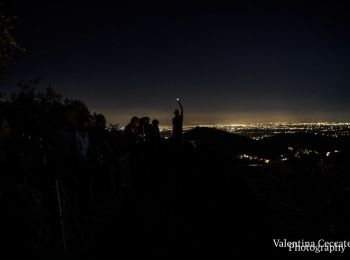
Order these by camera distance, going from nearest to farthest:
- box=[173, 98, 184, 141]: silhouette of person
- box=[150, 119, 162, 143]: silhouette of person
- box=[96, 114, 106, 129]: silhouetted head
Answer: box=[96, 114, 106, 129]: silhouetted head → box=[150, 119, 162, 143]: silhouette of person → box=[173, 98, 184, 141]: silhouette of person

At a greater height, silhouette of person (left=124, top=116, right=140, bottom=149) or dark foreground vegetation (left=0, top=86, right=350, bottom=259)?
silhouette of person (left=124, top=116, right=140, bottom=149)

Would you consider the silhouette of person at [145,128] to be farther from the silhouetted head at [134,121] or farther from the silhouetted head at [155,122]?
the silhouetted head at [134,121]

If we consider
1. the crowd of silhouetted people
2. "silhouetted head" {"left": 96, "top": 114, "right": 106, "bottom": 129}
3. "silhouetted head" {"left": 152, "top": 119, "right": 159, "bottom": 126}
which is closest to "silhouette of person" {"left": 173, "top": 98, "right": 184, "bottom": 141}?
"silhouetted head" {"left": 152, "top": 119, "right": 159, "bottom": 126}

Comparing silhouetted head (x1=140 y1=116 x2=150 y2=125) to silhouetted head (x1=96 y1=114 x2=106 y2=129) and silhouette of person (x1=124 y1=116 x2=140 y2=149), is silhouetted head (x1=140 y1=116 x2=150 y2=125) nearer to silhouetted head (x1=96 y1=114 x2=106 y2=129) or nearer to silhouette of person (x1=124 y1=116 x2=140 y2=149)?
silhouette of person (x1=124 y1=116 x2=140 y2=149)

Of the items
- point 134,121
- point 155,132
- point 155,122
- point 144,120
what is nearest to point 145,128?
point 144,120

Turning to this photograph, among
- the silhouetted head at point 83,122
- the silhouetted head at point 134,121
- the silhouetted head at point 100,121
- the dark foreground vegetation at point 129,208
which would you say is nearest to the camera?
the dark foreground vegetation at point 129,208

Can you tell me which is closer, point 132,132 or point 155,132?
point 132,132

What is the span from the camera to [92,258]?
4.76 meters

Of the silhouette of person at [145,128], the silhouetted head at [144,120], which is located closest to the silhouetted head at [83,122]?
the silhouette of person at [145,128]

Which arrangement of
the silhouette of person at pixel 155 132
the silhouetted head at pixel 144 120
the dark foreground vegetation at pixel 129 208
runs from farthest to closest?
the silhouette of person at pixel 155 132
the silhouetted head at pixel 144 120
the dark foreground vegetation at pixel 129 208

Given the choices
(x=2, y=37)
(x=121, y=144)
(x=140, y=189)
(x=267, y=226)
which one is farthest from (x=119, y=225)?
(x=2, y=37)

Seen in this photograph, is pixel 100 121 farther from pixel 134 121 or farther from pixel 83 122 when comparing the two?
pixel 134 121

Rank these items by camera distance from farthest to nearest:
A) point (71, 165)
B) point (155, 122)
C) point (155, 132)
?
1. point (155, 122)
2. point (155, 132)
3. point (71, 165)

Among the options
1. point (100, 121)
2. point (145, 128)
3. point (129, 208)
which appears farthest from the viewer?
point (145, 128)
